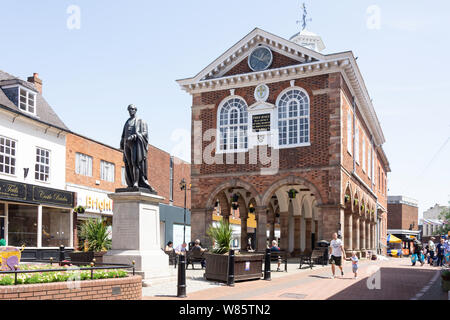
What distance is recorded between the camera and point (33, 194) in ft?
88.0

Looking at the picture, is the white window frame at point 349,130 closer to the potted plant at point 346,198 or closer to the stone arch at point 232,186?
the potted plant at point 346,198

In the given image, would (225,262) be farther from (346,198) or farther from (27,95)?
(27,95)

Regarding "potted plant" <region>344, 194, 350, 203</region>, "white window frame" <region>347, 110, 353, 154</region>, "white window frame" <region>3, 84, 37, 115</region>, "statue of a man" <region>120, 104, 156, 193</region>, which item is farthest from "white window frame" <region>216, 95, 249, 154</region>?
"statue of a man" <region>120, 104, 156, 193</region>

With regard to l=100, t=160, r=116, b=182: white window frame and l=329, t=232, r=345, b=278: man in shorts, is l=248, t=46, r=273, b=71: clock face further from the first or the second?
l=329, t=232, r=345, b=278: man in shorts

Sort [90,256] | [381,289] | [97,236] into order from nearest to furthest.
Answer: [381,289] → [90,256] → [97,236]

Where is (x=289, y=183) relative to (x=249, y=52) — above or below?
below

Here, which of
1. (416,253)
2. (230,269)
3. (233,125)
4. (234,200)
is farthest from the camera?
(234,200)

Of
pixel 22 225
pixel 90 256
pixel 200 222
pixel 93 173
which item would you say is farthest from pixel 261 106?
pixel 90 256

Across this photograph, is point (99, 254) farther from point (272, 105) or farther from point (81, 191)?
point (81, 191)

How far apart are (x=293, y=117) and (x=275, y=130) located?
1187mm

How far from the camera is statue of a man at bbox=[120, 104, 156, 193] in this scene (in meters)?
13.4

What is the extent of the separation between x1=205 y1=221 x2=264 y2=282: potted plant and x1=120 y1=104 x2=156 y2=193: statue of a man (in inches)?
116

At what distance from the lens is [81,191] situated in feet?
103
